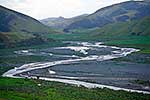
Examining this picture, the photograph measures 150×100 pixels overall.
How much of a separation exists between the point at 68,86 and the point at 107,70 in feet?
96.5

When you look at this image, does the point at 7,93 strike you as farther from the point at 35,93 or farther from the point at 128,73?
the point at 128,73

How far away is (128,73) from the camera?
315 ft

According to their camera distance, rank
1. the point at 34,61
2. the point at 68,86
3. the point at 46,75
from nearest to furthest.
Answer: the point at 68,86 < the point at 46,75 < the point at 34,61

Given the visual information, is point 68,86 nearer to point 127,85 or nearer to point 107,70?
point 127,85

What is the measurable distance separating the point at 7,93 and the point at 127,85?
28.4m

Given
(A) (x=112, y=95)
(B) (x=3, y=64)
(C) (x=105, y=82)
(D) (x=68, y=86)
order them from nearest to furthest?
1. (A) (x=112, y=95)
2. (D) (x=68, y=86)
3. (C) (x=105, y=82)
4. (B) (x=3, y=64)

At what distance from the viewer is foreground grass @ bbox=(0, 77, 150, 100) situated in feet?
208

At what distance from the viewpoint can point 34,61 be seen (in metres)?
127

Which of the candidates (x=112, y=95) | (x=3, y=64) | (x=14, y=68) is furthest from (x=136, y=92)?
(x=3, y=64)

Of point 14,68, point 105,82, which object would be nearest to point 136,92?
point 105,82

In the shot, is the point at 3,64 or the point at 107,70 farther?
the point at 3,64

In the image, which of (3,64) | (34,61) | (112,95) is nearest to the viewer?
(112,95)

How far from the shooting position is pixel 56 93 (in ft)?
219

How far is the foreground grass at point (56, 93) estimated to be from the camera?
63.4 m
